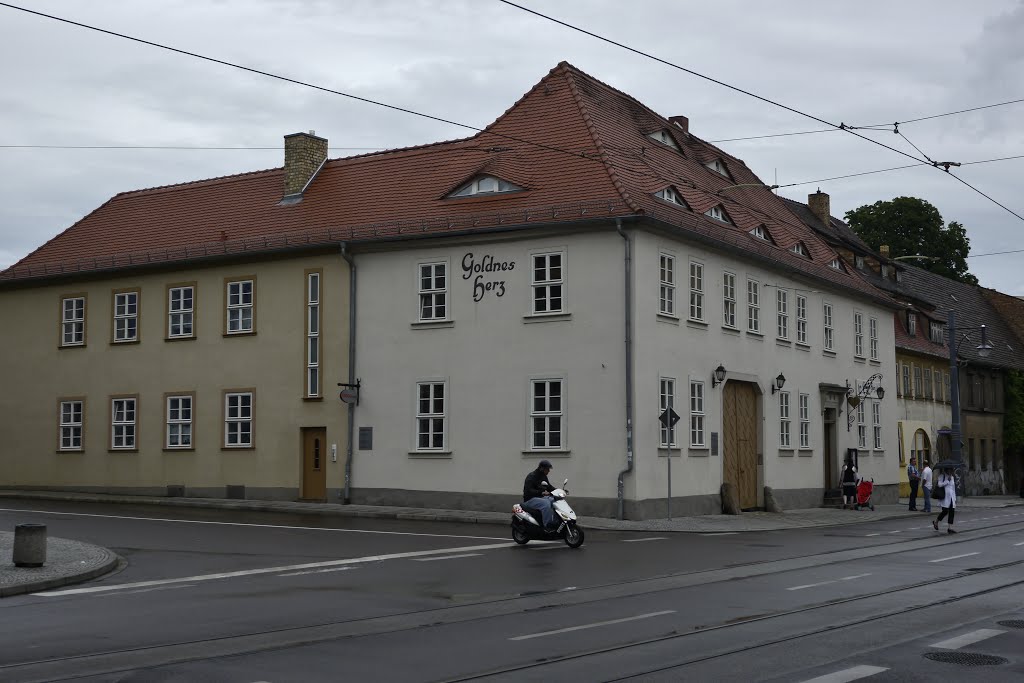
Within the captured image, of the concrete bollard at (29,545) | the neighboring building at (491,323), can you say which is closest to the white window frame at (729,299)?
the neighboring building at (491,323)

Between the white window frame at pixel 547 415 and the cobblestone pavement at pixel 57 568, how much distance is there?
41.6 ft

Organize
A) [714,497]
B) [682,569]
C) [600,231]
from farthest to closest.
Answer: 1. [714,497]
2. [600,231]
3. [682,569]

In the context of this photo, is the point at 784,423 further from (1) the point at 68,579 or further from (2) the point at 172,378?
(1) the point at 68,579

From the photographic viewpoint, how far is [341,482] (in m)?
33.8

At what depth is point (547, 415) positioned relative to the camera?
30.9 meters

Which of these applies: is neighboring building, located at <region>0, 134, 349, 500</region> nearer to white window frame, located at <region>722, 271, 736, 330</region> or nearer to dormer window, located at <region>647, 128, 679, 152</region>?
dormer window, located at <region>647, 128, 679, 152</region>

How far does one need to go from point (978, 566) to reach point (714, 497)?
14.2 m

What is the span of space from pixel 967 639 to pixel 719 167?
3203 centimetres

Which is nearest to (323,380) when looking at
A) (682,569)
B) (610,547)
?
(610,547)

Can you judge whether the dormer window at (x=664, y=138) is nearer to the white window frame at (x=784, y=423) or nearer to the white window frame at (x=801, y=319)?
the white window frame at (x=801, y=319)

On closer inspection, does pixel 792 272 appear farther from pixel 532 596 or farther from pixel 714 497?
pixel 532 596

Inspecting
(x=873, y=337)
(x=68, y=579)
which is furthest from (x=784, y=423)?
(x=68, y=579)

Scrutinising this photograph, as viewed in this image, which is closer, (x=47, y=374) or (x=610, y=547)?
(x=610, y=547)

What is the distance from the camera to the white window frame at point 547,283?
31062mm
